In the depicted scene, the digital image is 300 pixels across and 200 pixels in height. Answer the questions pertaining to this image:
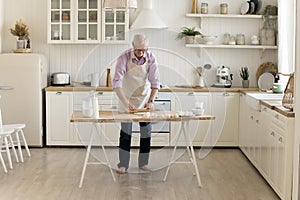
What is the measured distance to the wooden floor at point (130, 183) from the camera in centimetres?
487

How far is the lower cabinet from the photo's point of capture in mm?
4527

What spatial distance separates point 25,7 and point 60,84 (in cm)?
122

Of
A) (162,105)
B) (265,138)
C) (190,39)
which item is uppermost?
(190,39)

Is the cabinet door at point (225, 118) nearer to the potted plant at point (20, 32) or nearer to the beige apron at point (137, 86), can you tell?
the beige apron at point (137, 86)

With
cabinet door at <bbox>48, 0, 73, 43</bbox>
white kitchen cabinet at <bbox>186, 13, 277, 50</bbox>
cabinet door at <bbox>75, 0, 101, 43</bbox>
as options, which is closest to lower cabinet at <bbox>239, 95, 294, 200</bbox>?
white kitchen cabinet at <bbox>186, 13, 277, 50</bbox>

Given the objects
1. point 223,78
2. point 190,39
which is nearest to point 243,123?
point 223,78

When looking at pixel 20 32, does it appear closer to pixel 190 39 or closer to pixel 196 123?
pixel 190 39

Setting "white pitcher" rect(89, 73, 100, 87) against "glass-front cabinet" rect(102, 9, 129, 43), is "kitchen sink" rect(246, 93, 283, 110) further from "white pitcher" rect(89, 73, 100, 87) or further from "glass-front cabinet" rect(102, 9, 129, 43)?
"white pitcher" rect(89, 73, 100, 87)

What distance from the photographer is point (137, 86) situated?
573cm

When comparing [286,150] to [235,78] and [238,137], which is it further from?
[235,78]

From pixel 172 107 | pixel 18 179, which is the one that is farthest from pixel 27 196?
pixel 172 107

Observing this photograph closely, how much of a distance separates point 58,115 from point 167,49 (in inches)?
70.9

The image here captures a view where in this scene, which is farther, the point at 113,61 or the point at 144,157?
the point at 113,61

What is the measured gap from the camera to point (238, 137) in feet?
23.3
